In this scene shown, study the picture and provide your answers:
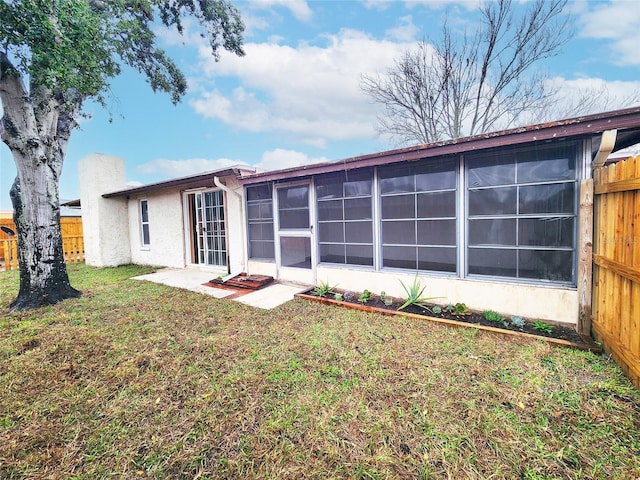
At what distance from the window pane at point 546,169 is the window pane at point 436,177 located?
83 cm

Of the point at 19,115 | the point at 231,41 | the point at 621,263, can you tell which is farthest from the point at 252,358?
the point at 231,41

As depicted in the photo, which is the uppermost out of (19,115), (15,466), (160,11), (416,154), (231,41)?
(160,11)

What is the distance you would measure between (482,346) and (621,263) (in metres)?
1.45

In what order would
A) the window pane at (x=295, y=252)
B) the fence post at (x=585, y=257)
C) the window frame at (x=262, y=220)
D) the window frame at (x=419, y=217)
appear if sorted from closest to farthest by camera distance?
1. the fence post at (x=585, y=257)
2. the window frame at (x=419, y=217)
3. the window pane at (x=295, y=252)
4. the window frame at (x=262, y=220)

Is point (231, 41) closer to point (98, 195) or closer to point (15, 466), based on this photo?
point (98, 195)

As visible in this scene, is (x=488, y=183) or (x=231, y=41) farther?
(x=231, y=41)

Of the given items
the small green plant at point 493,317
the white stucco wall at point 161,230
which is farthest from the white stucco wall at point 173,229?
the small green plant at point 493,317

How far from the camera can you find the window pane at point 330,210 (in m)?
5.41

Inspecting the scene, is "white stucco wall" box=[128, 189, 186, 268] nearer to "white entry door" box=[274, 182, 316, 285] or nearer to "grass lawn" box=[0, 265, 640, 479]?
"white entry door" box=[274, 182, 316, 285]

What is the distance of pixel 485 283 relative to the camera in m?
3.95

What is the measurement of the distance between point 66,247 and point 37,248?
706 centimetres

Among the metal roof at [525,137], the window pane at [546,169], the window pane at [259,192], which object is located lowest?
the window pane at [546,169]

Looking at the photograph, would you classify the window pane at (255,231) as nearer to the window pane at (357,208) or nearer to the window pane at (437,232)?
the window pane at (357,208)

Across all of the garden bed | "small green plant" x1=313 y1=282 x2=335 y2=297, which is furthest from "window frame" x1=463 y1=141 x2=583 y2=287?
"small green plant" x1=313 y1=282 x2=335 y2=297
